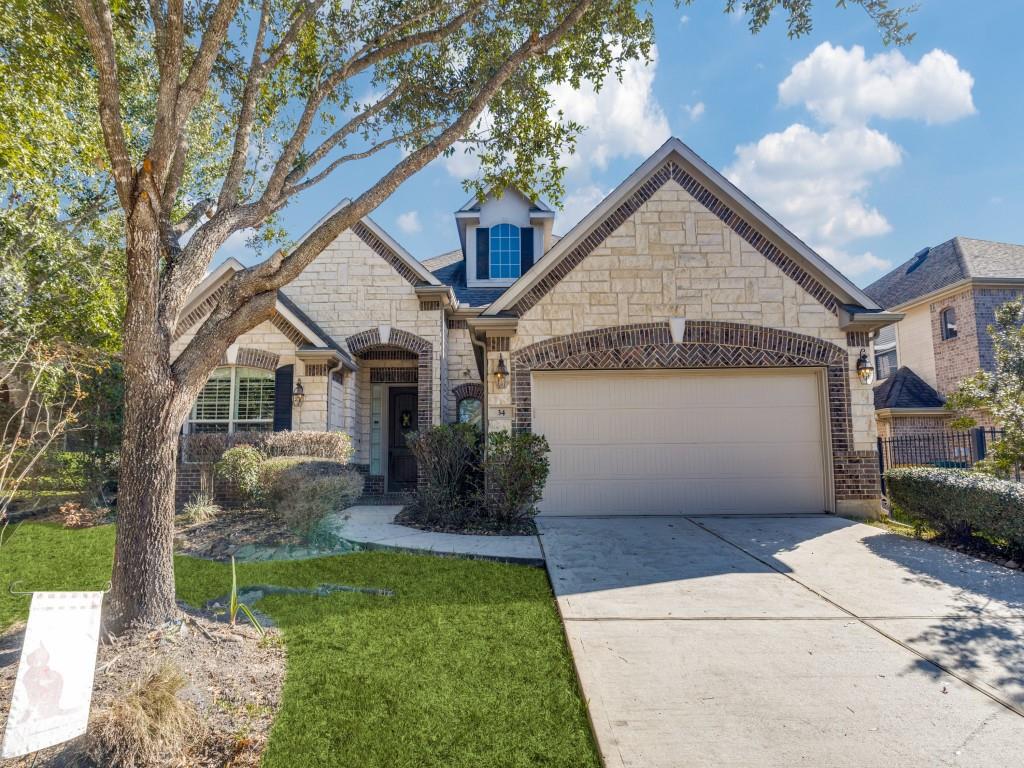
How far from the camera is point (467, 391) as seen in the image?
13.7 metres

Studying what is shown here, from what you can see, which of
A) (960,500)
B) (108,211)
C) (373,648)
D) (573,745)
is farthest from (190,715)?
(108,211)

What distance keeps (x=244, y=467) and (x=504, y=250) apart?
29.3 ft

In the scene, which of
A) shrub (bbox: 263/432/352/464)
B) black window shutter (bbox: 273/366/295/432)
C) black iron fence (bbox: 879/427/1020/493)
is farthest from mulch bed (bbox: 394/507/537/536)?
black iron fence (bbox: 879/427/1020/493)

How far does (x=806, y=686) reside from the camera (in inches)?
136

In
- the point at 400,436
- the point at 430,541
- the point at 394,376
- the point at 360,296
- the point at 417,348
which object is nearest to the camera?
the point at 430,541

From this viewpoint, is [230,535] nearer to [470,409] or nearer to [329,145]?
[329,145]

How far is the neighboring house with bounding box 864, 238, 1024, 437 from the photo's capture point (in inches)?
648

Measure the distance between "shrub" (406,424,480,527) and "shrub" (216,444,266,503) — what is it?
2510 millimetres

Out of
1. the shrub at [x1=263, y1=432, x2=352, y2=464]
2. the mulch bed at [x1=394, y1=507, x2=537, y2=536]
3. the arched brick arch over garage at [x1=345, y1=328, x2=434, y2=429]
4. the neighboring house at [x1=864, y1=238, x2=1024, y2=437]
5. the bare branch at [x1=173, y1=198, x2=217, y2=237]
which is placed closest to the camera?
the bare branch at [x1=173, y1=198, x2=217, y2=237]

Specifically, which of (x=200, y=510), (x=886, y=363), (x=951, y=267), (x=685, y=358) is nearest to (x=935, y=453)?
(x=951, y=267)

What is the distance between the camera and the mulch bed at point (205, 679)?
2.72m

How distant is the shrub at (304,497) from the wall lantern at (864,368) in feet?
28.0

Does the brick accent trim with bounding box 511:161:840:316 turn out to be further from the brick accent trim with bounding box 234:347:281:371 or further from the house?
the brick accent trim with bounding box 234:347:281:371

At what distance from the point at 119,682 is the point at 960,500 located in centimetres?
867
